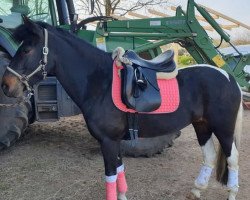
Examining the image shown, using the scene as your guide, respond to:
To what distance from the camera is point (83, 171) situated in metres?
4.12

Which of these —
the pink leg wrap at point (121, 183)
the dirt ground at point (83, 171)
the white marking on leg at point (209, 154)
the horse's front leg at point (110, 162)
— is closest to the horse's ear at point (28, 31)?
the horse's front leg at point (110, 162)

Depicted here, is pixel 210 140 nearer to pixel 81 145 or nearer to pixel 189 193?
pixel 189 193

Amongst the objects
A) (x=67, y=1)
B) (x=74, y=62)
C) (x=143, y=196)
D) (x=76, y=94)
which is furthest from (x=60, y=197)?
(x=67, y=1)

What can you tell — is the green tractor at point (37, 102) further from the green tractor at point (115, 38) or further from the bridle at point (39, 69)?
the bridle at point (39, 69)

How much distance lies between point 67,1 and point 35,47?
3030 millimetres

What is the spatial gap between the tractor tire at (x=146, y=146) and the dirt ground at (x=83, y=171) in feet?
0.25

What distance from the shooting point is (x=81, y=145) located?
5105 mm

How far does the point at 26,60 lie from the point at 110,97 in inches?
27.5

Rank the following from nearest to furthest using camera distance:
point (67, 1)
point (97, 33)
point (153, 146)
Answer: point (153, 146) → point (97, 33) → point (67, 1)

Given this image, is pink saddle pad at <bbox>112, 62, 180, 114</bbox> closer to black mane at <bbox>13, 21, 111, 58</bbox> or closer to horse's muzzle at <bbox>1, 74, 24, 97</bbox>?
black mane at <bbox>13, 21, 111, 58</bbox>

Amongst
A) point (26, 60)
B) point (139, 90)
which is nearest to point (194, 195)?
point (139, 90)

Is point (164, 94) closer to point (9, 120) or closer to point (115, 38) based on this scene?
point (9, 120)

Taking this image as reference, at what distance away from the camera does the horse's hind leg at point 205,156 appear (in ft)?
11.3

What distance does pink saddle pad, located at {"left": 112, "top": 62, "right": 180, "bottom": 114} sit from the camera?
2885mm
